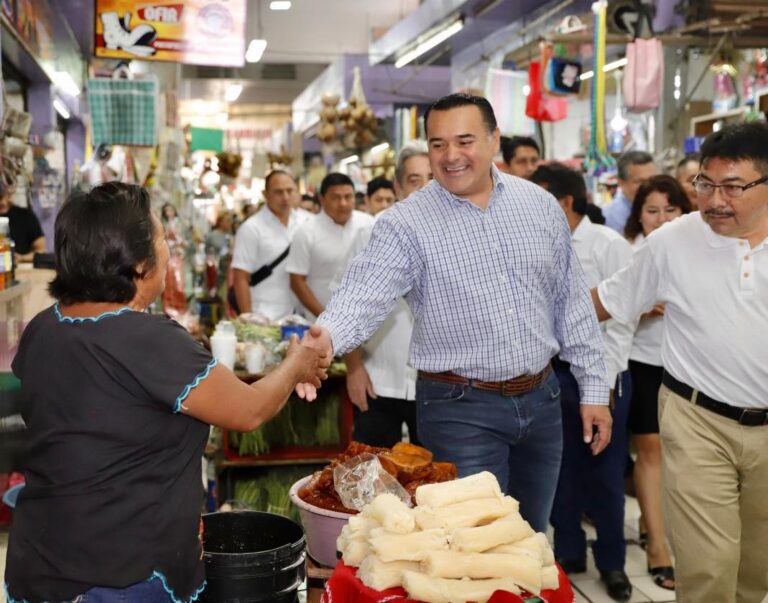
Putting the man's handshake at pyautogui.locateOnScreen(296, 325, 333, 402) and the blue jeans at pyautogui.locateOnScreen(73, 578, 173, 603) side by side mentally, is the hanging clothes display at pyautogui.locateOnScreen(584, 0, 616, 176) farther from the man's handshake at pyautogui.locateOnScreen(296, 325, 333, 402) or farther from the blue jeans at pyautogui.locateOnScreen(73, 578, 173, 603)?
the blue jeans at pyautogui.locateOnScreen(73, 578, 173, 603)

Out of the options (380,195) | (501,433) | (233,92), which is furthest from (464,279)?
(233,92)

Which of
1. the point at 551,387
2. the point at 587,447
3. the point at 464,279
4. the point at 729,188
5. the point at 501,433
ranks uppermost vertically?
the point at 729,188

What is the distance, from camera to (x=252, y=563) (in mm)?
2736

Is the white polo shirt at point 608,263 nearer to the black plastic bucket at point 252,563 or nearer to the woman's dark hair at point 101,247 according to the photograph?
the black plastic bucket at point 252,563

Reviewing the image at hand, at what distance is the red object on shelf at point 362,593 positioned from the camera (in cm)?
219

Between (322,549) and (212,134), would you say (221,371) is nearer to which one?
(322,549)

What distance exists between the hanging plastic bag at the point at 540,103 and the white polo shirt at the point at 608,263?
17.1ft

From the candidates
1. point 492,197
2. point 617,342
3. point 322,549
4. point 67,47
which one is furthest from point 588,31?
point 322,549

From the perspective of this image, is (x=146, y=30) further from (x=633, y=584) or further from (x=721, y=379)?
(x=721, y=379)

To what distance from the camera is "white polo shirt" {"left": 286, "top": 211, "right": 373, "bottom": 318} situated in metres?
6.43

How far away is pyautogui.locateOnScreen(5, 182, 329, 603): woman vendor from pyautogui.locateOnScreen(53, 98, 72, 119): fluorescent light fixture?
8196 millimetres

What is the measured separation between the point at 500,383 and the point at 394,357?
1.24 meters

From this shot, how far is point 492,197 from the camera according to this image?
3.27 m

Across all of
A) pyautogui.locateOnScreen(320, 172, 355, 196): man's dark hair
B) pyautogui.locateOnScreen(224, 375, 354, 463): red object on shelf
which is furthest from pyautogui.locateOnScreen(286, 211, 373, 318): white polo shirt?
pyautogui.locateOnScreen(224, 375, 354, 463): red object on shelf
